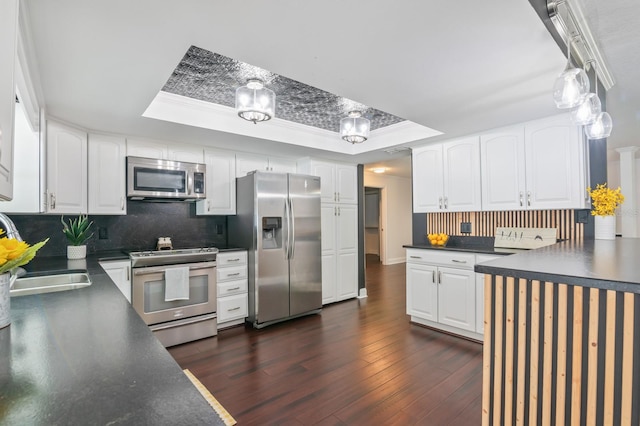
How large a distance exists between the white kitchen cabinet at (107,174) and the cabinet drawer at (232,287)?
1.29 metres

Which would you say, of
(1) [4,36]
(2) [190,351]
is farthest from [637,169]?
(1) [4,36]

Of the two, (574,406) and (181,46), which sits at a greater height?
(181,46)

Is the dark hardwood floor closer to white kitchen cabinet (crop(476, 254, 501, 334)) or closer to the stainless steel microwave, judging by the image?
white kitchen cabinet (crop(476, 254, 501, 334))

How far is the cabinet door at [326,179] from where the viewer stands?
14.9 feet

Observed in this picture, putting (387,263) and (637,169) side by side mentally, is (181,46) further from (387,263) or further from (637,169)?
(637,169)

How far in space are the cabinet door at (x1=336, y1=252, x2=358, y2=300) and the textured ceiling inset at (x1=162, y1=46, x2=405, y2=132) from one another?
6.81ft

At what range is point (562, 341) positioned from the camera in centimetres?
125

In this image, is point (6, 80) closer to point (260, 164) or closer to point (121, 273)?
point (121, 273)

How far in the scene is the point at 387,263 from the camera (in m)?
8.38

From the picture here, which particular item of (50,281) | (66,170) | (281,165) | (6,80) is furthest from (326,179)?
(6,80)

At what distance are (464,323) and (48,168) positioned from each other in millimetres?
4132

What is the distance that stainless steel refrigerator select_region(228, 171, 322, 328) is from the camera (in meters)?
3.68

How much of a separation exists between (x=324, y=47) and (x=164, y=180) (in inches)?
98.0

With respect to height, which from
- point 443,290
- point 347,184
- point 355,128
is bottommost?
point 443,290
